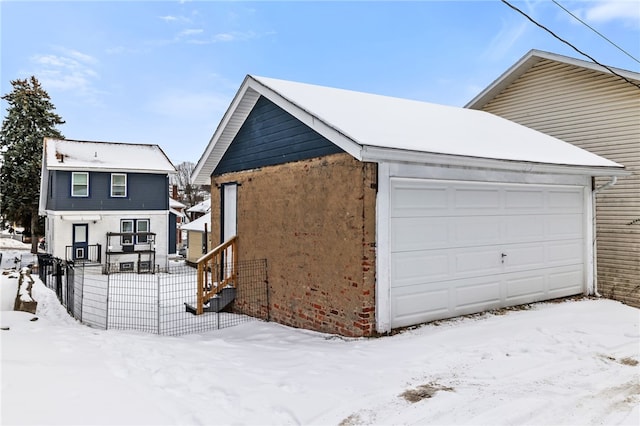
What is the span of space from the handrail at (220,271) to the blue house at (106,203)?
1294 cm

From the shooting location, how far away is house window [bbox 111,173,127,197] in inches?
920

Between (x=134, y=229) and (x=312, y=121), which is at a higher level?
(x=312, y=121)

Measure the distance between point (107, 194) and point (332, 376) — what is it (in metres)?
22.1

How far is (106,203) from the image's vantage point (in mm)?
23141

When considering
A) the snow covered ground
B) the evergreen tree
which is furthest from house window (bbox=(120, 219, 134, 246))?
the snow covered ground

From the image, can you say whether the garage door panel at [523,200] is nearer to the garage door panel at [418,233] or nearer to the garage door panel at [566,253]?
the garage door panel at [566,253]

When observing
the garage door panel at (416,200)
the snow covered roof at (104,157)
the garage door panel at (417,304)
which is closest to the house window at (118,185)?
the snow covered roof at (104,157)

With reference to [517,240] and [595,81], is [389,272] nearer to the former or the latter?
[517,240]

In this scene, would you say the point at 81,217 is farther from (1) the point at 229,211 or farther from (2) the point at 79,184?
(1) the point at 229,211

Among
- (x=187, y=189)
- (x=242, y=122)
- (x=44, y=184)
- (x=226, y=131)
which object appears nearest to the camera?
(x=242, y=122)

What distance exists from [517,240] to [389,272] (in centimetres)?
333

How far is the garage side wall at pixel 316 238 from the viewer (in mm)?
6422

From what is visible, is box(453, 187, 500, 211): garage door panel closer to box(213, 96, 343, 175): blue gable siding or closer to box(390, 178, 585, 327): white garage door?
box(390, 178, 585, 327): white garage door

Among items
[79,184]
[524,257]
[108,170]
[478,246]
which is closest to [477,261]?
[478,246]
